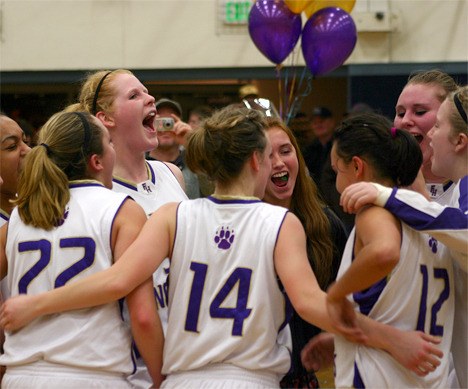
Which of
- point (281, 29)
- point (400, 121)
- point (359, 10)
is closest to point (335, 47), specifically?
point (281, 29)

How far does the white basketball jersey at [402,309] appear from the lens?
2.90m

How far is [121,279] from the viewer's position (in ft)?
9.78

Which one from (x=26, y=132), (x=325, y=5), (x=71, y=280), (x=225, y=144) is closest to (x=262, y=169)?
(x=225, y=144)

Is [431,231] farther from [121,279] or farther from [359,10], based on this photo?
[359,10]

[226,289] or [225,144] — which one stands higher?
[225,144]

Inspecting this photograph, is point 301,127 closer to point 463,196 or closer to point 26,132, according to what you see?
point 26,132

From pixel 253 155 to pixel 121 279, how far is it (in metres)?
0.65

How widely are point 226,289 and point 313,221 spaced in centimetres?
101

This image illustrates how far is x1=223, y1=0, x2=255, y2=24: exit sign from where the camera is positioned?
10.6 m

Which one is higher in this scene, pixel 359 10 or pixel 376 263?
pixel 359 10

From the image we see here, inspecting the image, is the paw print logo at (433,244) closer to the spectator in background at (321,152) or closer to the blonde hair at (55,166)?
the blonde hair at (55,166)

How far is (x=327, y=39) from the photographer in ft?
26.5

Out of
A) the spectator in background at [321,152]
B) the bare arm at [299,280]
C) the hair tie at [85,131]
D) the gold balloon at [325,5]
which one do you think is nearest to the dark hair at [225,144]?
the bare arm at [299,280]

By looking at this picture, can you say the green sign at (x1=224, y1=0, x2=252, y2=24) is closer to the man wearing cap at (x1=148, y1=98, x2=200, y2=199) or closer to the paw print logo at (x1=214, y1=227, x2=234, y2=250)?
the man wearing cap at (x1=148, y1=98, x2=200, y2=199)
